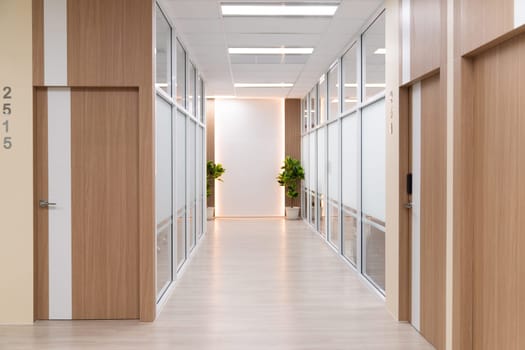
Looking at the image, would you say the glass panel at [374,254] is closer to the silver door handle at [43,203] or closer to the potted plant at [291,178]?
the silver door handle at [43,203]

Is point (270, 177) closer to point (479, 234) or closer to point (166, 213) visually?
point (166, 213)

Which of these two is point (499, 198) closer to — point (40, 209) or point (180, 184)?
point (40, 209)

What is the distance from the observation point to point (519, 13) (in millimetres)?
2709

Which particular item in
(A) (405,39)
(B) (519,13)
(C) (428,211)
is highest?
(A) (405,39)

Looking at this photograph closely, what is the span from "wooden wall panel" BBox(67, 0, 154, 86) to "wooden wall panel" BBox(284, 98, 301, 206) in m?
9.90

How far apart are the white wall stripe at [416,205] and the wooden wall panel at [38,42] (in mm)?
3356

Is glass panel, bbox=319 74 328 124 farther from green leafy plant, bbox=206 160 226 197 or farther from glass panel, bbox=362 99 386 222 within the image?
green leafy plant, bbox=206 160 226 197

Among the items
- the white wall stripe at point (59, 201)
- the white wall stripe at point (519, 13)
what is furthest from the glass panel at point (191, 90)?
the white wall stripe at point (519, 13)

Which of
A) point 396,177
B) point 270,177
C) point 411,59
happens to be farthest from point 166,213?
point 270,177

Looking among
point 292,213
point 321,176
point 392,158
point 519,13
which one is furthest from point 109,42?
point 292,213

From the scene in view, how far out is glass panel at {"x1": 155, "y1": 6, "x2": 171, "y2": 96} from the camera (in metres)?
5.39

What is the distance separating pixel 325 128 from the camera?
33.0 feet

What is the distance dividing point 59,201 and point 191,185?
385 centimetres

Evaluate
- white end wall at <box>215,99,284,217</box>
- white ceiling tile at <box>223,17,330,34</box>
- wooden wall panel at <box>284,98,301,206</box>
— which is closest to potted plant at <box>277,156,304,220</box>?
wooden wall panel at <box>284,98,301,206</box>
